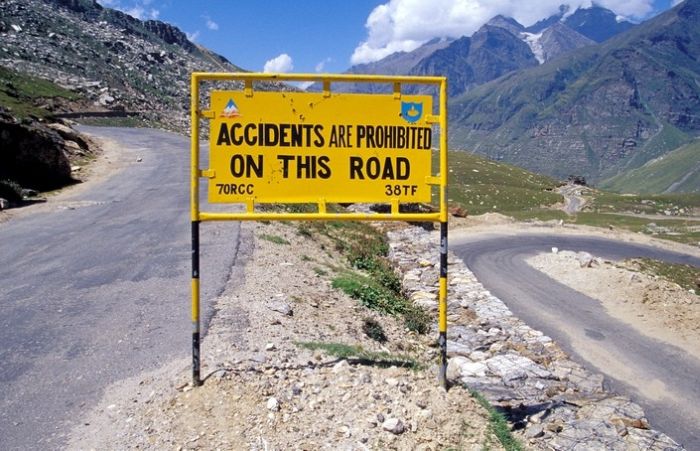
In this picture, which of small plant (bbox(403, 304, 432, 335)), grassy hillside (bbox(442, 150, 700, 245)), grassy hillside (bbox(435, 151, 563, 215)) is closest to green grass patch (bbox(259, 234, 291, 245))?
small plant (bbox(403, 304, 432, 335))

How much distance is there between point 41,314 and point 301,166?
207 inches

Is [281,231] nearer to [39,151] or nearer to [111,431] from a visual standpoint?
[111,431]

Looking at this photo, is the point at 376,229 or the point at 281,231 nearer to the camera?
the point at 281,231

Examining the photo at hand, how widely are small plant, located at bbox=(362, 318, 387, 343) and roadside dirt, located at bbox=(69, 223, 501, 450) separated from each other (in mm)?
823

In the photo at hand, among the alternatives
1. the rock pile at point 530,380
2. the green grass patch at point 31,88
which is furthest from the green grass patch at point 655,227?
the green grass patch at point 31,88

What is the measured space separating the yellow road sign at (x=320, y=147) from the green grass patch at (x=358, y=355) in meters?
2.25

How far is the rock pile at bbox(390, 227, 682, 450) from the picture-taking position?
31.8ft

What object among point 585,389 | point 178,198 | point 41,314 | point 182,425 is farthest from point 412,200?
point 178,198

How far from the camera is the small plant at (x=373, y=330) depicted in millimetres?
9678

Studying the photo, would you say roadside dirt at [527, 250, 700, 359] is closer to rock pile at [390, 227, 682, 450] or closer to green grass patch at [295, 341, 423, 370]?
rock pile at [390, 227, 682, 450]

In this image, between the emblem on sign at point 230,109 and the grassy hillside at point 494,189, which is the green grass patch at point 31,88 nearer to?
the grassy hillside at point 494,189

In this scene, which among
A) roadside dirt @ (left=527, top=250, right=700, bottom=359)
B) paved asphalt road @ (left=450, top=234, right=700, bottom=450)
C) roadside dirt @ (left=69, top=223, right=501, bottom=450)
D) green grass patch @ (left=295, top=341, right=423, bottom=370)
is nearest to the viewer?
roadside dirt @ (left=69, top=223, right=501, bottom=450)

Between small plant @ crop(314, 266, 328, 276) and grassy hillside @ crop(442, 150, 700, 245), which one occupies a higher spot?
grassy hillside @ crop(442, 150, 700, 245)

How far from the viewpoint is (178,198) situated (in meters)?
22.6
